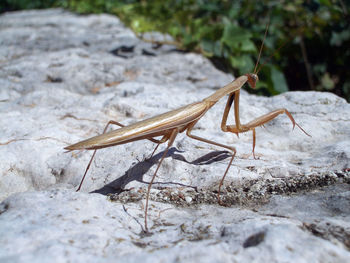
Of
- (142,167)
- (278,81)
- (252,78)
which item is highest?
(252,78)

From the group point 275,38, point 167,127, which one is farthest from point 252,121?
point 275,38

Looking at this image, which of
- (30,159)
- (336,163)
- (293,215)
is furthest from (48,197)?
(336,163)

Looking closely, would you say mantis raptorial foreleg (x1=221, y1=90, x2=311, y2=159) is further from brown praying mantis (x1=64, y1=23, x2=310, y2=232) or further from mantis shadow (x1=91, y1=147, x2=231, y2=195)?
mantis shadow (x1=91, y1=147, x2=231, y2=195)

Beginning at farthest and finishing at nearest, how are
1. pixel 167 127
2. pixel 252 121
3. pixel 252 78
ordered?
pixel 252 78 < pixel 252 121 < pixel 167 127

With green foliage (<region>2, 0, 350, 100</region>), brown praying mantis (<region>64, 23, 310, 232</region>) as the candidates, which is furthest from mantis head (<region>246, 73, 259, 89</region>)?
green foliage (<region>2, 0, 350, 100</region>)

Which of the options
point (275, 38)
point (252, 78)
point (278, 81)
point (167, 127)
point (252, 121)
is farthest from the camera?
point (275, 38)

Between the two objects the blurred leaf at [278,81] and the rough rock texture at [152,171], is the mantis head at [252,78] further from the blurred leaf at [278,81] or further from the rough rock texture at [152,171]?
the blurred leaf at [278,81]

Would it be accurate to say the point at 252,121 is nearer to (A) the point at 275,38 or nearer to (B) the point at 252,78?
(B) the point at 252,78
